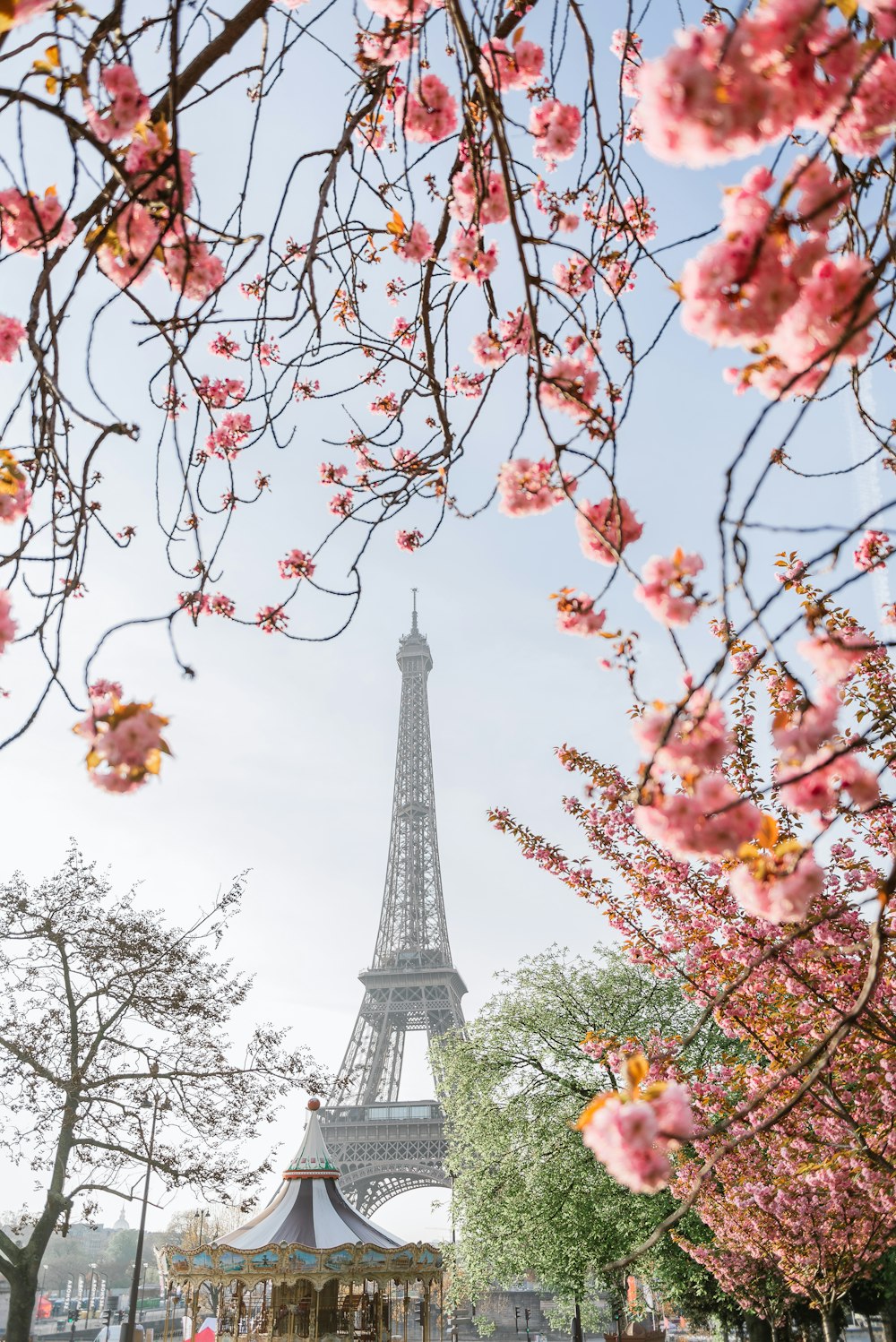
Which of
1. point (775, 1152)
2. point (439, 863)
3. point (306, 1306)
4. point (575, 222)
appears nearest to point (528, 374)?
point (575, 222)

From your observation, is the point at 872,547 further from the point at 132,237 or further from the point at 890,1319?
the point at 890,1319

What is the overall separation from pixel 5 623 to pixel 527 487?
128 centimetres

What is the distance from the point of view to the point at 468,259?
2.79 metres

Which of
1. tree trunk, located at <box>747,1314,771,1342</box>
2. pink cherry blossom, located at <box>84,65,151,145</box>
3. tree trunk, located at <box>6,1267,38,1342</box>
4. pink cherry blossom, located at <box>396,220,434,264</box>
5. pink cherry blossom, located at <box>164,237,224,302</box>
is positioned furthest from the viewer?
tree trunk, located at <box>747,1314,771,1342</box>

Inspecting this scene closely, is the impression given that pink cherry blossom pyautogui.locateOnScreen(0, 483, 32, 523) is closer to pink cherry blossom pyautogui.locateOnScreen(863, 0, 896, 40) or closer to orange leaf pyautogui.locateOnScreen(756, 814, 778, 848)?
orange leaf pyautogui.locateOnScreen(756, 814, 778, 848)

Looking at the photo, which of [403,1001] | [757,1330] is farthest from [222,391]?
[403,1001]

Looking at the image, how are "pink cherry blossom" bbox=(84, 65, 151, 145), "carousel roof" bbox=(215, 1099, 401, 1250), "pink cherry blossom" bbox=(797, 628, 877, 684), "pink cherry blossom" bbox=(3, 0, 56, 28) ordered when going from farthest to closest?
"carousel roof" bbox=(215, 1099, 401, 1250) → "pink cherry blossom" bbox=(84, 65, 151, 145) → "pink cherry blossom" bbox=(797, 628, 877, 684) → "pink cherry blossom" bbox=(3, 0, 56, 28)

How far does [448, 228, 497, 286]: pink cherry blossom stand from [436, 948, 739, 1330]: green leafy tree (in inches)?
488

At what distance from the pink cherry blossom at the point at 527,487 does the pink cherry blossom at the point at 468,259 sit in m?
0.60

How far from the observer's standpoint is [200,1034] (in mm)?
11641

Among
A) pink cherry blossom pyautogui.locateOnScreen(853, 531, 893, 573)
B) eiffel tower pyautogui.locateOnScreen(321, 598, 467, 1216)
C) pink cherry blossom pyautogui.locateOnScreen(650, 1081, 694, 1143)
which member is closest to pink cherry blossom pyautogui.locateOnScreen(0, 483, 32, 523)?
pink cherry blossom pyautogui.locateOnScreen(650, 1081, 694, 1143)

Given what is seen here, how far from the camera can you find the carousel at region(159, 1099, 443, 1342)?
12141 mm

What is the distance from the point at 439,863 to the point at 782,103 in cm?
3880

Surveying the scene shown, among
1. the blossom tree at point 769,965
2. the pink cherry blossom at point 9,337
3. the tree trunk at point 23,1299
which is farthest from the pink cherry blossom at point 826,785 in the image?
the tree trunk at point 23,1299
